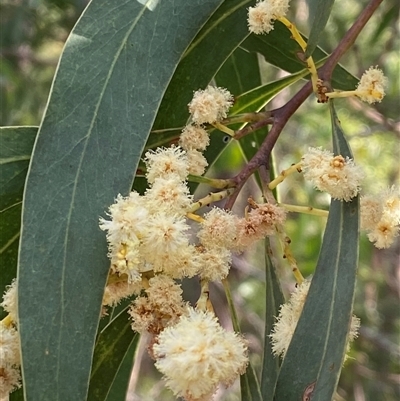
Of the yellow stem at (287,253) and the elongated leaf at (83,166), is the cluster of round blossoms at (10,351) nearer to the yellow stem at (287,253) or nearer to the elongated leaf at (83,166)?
the elongated leaf at (83,166)

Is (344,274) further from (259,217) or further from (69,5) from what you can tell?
(69,5)

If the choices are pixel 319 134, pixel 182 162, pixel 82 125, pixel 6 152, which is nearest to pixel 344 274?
pixel 182 162

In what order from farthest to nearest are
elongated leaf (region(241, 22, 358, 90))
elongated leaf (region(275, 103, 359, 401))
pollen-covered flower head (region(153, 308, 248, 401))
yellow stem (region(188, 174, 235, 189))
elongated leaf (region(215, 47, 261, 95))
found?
elongated leaf (region(215, 47, 261, 95)) → elongated leaf (region(241, 22, 358, 90)) → yellow stem (region(188, 174, 235, 189)) → elongated leaf (region(275, 103, 359, 401)) → pollen-covered flower head (region(153, 308, 248, 401))

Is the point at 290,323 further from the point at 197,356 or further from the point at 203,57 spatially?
the point at 203,57

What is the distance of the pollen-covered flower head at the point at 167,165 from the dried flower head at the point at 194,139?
0.05m

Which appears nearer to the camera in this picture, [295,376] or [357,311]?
[295,376]

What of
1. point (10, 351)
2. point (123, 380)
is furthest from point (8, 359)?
point (123, 380)

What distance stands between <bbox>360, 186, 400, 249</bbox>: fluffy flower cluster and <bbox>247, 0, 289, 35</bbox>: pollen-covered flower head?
277mm

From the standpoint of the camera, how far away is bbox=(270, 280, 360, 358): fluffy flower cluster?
76 centimetres

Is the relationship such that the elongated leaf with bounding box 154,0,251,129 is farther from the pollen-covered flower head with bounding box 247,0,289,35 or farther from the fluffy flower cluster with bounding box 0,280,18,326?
the fluffy flower cluster with bounding box 0,280,18,326

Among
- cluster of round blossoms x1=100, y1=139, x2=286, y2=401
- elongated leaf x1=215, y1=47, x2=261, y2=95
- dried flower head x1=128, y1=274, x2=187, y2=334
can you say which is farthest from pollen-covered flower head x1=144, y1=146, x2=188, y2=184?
elongated leaf x1=215, y1=47, x2=261, y2=95

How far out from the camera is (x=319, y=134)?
3.05 metres

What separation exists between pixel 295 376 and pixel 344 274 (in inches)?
5.4

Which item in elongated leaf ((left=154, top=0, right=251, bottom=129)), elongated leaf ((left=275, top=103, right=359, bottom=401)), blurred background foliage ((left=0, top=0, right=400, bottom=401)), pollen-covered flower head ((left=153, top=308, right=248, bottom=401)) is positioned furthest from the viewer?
blurred background foliage ((left=0, top=0, right=400, bottom=401))
